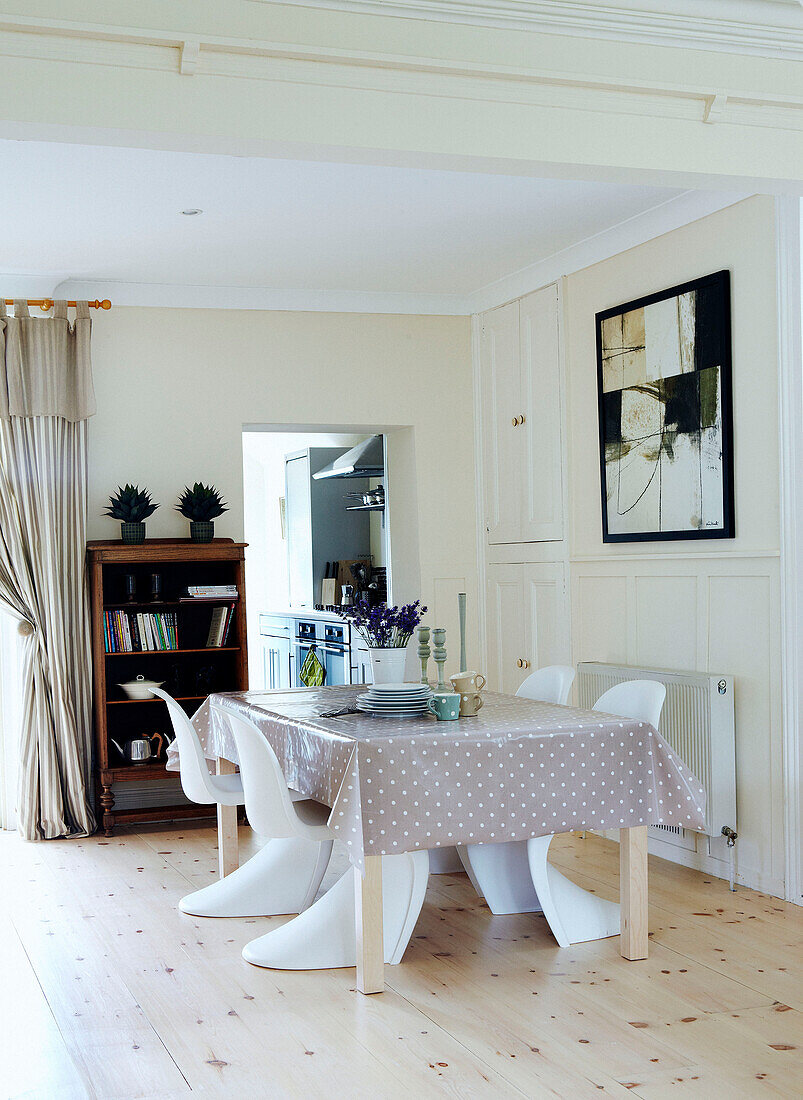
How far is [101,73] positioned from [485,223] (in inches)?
115

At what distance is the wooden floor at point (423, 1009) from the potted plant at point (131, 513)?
1.92 meters

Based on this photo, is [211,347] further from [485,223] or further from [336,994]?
[336,994]

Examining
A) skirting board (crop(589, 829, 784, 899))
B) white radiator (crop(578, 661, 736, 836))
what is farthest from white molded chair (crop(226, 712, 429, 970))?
skirting board (crop(589, 829, 784, 899))

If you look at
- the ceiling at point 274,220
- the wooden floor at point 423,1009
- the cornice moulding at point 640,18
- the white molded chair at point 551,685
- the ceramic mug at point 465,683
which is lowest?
the wooden floor at point 423,1009

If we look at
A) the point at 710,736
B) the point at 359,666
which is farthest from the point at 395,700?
the point at 359,666

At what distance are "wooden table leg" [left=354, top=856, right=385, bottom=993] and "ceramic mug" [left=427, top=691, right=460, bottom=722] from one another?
594 millimetres

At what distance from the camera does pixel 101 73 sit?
8.31ft

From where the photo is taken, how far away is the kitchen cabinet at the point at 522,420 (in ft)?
19.5

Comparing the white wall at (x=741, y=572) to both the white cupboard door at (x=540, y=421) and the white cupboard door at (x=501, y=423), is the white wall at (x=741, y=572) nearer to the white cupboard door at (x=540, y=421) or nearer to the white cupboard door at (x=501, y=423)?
the white cupboard door at (x=540, y=421)

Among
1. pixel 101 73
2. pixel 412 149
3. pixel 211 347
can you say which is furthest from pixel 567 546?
pixel 101 73

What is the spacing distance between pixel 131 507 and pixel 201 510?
0.37 meters

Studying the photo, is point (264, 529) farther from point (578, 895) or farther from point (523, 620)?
point (578, 895)

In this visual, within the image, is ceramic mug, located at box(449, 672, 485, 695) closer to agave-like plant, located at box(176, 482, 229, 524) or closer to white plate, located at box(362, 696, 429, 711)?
white plate, located at box(362, 696, 429, 711)

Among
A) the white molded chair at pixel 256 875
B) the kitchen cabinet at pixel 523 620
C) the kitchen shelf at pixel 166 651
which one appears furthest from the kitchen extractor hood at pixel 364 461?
the white molded chair at pixel 256 875
